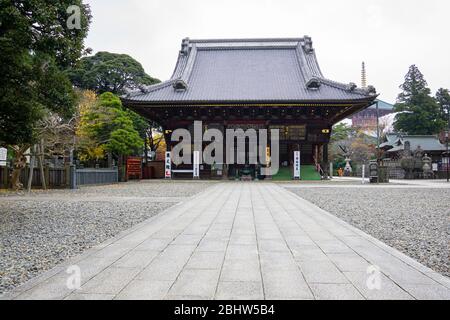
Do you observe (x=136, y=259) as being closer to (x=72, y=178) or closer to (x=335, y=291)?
(x=335, y=291)

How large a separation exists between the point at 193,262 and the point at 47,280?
154 cm

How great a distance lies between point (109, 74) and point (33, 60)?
29.7 m

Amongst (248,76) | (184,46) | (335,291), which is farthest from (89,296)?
(184,46)

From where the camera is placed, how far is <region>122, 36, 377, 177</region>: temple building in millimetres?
21531

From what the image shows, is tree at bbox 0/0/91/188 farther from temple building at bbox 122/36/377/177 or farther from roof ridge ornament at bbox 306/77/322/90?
roof ridge ornament at bbox 306/77/322/90

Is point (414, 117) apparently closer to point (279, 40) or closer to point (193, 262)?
point (279, 40)

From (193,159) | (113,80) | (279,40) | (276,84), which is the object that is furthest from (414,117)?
(113,80)

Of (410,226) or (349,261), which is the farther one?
(410,226)

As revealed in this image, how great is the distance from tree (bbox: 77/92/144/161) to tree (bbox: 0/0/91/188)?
1662cm

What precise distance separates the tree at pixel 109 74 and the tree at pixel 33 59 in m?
26.8

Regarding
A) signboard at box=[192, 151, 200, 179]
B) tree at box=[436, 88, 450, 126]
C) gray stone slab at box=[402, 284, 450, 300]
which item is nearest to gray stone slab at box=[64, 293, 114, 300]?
gray stone slab at box=[402, 284, 450, 300]

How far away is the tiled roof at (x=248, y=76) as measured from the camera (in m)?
22.2

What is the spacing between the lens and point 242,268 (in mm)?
3490

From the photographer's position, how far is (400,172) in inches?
1243
